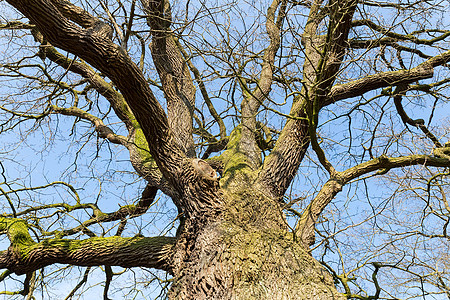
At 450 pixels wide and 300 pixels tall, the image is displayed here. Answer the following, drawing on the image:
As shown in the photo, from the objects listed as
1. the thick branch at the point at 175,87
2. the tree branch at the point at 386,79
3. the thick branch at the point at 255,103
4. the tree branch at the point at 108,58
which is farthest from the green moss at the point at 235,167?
the tree branch at the point at 386,79

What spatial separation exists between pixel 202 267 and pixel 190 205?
70 cm

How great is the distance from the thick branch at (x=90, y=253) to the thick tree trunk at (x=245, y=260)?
0.29m

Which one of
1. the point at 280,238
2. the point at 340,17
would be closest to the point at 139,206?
the point at 280,238

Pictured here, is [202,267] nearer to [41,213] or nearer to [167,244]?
[167,244]

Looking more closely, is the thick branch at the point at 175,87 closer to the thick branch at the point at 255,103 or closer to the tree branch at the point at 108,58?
the thick branch at the point at 255,103

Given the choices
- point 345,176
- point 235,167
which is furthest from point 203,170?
point 345,176

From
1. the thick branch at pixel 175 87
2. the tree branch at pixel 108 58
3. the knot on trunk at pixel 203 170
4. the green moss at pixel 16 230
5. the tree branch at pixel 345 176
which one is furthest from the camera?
the thick branch at pixel 175 87

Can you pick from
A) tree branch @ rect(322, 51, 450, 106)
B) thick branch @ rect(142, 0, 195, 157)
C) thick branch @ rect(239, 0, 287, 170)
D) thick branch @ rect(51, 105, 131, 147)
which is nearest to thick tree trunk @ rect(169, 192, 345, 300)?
thick branch @ rect(239, 0, 287, 170)

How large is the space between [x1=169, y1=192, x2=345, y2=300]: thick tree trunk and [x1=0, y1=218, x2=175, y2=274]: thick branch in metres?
0.29

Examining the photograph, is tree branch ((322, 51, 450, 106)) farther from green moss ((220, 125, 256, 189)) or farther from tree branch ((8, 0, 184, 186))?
tree branch ((8, 0, 184, 186))

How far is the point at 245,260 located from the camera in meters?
3.09

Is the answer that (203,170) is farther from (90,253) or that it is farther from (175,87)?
(175,87)

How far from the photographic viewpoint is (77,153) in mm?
5969

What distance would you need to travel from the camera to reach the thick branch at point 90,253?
150 inches
